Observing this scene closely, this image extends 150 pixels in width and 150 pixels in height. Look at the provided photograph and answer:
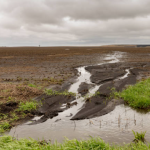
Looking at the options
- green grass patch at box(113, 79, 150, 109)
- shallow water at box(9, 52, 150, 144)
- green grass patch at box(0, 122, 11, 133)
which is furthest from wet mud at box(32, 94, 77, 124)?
green grass patch at box(113, 79, 150, 109)

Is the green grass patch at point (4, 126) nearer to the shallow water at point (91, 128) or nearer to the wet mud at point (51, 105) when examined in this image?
the shallow water at point (91, 128)

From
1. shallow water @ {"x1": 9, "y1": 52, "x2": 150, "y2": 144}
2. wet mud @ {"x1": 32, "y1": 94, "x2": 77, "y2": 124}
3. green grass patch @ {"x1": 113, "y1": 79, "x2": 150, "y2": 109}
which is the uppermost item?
green grass patch @ {"x1": 113, "y1": 79, "x2": 150, "y2": 109}

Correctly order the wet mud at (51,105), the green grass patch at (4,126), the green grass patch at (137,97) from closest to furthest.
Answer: the green grass patch at (4,126) → the wet mud at (51,105) → the green grass patch at (137,97)

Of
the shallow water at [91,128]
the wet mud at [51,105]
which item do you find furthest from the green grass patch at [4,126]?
the wet mud at [51,105]

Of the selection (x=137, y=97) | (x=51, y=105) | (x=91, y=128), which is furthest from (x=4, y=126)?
(x=137, y=97)

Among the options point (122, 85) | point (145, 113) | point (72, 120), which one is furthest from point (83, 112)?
point (122, 85)

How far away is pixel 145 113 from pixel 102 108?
2.67m

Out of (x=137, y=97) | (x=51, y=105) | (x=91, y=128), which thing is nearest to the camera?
(x=91, y=128)

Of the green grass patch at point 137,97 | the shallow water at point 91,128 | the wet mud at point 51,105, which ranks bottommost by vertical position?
the shallow water at point 91,128

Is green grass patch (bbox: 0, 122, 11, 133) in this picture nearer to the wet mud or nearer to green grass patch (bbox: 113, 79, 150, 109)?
the wet mud

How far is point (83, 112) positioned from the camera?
1005 centimetres

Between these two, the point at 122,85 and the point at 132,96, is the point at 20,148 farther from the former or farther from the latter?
the point at 122,85

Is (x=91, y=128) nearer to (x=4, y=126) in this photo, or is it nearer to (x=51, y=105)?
(x=51, y=105)

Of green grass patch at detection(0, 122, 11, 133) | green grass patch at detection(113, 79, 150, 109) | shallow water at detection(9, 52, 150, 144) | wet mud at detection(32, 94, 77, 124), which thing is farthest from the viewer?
green grass patch at detection(113, 79, 150, 109)
